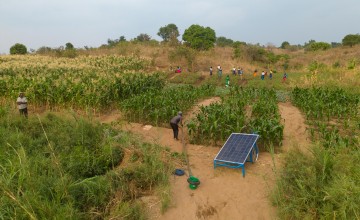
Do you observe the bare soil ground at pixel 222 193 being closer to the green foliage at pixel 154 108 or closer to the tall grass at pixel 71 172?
the tall grass at pixel 71 172

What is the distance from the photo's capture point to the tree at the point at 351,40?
38.0 meters

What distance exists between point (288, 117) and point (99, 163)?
783 centimetres

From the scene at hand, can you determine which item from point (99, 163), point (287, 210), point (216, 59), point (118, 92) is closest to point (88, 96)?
point (118, 92)

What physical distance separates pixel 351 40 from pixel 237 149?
41.1 metres

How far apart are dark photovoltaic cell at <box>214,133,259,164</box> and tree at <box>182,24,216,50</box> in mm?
31746

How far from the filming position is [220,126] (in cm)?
813

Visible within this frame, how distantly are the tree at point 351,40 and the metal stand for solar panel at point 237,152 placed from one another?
4019 cm

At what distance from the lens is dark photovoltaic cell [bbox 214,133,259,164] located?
596cm

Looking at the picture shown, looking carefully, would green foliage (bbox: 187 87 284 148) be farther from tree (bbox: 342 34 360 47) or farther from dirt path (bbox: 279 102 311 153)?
tree (bbox: 342 34 360 47)

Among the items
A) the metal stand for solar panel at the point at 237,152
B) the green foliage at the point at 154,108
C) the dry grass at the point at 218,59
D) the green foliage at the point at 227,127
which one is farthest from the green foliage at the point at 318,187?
the dry grass at the point at 218,59

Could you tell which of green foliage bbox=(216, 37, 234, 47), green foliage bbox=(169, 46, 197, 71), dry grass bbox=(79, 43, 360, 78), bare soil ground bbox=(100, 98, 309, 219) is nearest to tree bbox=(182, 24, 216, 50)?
dry grass bbox=(79, 43, 360, 78)

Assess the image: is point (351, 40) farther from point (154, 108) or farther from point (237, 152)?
point (237, 152)

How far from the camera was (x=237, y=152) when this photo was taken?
620 cm

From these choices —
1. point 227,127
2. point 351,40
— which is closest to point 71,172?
point 227,127
